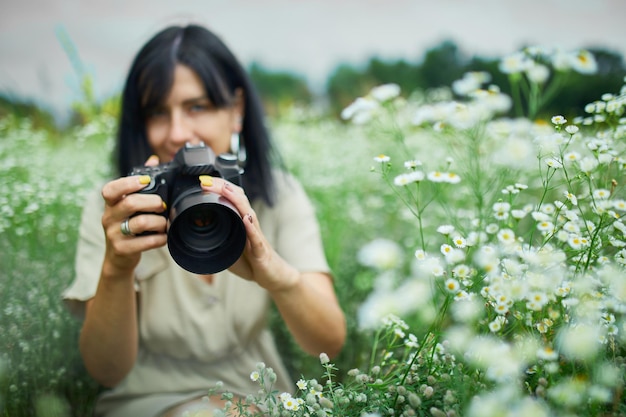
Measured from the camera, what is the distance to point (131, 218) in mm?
832

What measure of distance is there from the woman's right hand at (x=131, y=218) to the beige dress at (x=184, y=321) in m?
0.27

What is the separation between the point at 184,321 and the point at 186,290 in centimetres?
7

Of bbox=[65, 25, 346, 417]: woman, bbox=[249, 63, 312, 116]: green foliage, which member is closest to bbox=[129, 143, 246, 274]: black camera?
bbox=[65, 25, 346, 417]: woman

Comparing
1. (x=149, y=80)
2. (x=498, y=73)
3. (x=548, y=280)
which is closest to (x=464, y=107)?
(x=548, y=280)

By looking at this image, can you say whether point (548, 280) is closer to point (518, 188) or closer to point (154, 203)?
point (518, 188)

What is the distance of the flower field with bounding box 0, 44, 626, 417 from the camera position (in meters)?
0.57

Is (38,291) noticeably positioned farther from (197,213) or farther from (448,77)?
(448,77)

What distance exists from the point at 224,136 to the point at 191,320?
1.45 ft

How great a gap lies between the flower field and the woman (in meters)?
0.14

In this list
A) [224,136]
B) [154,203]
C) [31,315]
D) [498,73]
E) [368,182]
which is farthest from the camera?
[368,182]

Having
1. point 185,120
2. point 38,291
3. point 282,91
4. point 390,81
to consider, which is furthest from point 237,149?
point 282,91

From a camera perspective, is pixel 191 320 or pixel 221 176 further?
pixel 191 320

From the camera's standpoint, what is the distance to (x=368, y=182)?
7.27 feet

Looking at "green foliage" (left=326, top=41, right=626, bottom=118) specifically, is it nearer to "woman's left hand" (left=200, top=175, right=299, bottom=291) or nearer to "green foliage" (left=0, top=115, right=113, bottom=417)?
"woman's left hand" (left=200, top=175, right=299, bottom=291)
